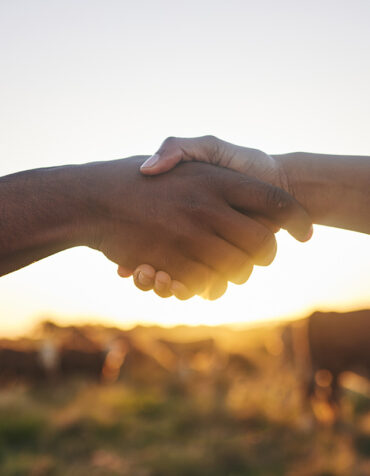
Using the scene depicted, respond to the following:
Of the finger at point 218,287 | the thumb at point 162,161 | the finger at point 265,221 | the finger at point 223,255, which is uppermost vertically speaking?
the thumb at point 162,161

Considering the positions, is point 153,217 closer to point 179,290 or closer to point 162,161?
point 162,161

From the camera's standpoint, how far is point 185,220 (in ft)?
8.88

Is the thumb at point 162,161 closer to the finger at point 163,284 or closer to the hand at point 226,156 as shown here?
the hand at point 226,156

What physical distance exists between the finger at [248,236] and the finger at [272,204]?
0.23 feet

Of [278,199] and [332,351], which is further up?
[278,199]

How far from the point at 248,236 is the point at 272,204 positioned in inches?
8.7

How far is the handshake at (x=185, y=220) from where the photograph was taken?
2670mm

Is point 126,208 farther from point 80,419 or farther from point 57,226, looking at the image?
point 80,419

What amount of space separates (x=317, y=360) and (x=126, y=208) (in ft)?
27.0

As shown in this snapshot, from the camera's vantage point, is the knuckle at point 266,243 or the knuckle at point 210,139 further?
the knuckle at point 210,139

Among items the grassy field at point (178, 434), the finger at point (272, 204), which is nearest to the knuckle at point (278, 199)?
the finger at point (272, 204)

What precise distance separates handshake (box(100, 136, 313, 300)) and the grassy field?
3267 millimetres

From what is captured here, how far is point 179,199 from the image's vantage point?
8.86 ft

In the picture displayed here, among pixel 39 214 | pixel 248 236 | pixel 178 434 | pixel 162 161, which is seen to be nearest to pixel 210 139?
pixel 162 161
